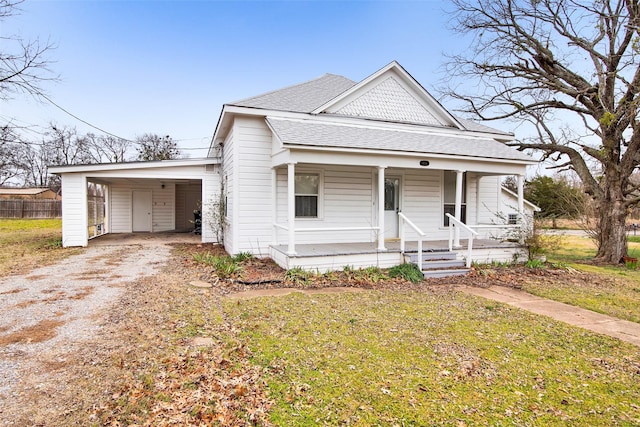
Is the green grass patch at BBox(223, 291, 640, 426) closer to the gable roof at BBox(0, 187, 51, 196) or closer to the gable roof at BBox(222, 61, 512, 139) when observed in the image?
the gable roof at BBox(222, 61, 512, 139)

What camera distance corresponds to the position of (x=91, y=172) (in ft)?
41.6

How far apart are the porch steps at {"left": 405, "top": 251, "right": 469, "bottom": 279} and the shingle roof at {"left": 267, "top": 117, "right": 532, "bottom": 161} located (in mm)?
2785

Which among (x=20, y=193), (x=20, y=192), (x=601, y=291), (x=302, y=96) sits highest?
(x=302, y=96)

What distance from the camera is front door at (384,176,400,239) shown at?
11.2m

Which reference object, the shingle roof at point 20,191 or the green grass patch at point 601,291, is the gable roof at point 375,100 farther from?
the shingle roof at point 20,191

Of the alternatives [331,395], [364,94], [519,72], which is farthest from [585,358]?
[519,72]

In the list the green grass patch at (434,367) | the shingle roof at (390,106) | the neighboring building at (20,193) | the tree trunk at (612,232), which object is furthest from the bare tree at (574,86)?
the neighboring building at (20,193)

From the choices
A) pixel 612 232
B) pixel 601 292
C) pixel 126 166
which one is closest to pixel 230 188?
pixel 126 166

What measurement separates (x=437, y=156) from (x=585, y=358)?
6.30 m

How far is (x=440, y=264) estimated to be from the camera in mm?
8961

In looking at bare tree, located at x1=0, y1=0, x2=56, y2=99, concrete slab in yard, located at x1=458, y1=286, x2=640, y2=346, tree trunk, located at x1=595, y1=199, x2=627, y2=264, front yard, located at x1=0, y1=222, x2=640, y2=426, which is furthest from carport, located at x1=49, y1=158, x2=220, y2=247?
tree trunk, located at x1=595, y1=199, x2=627, y2=264

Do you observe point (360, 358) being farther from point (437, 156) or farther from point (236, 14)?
point (236, 14)

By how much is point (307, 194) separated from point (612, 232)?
1124 centimetres

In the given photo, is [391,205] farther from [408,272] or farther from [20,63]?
[20,63]
